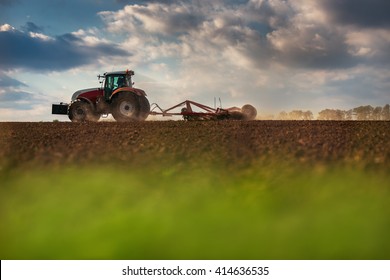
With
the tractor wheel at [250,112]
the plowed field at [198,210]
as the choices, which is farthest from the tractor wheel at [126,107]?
the plowed field at [198,210]

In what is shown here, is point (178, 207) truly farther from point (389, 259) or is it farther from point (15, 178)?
point (15, 178)

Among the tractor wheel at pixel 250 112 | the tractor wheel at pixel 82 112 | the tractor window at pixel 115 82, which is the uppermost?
the tractor window at pixel 115 82

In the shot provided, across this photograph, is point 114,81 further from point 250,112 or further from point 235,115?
point 250,112

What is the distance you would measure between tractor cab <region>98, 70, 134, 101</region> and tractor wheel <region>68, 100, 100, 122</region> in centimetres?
114

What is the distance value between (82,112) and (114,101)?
2228 millimetres

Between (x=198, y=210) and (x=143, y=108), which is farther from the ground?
(x=143, y=108)

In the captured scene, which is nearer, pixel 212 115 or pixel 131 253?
pixel 131 253

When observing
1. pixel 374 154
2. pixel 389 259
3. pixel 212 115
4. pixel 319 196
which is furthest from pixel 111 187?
pixel 212 115

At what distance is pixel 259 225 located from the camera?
8.91 ft

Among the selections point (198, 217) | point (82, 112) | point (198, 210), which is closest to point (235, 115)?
point (82, 112)

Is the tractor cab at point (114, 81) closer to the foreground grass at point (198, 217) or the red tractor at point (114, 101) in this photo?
the red tractor at point (114, 101)

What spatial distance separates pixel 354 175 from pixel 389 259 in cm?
137

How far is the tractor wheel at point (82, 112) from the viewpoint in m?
19.0

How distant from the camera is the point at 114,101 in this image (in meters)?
18.1
